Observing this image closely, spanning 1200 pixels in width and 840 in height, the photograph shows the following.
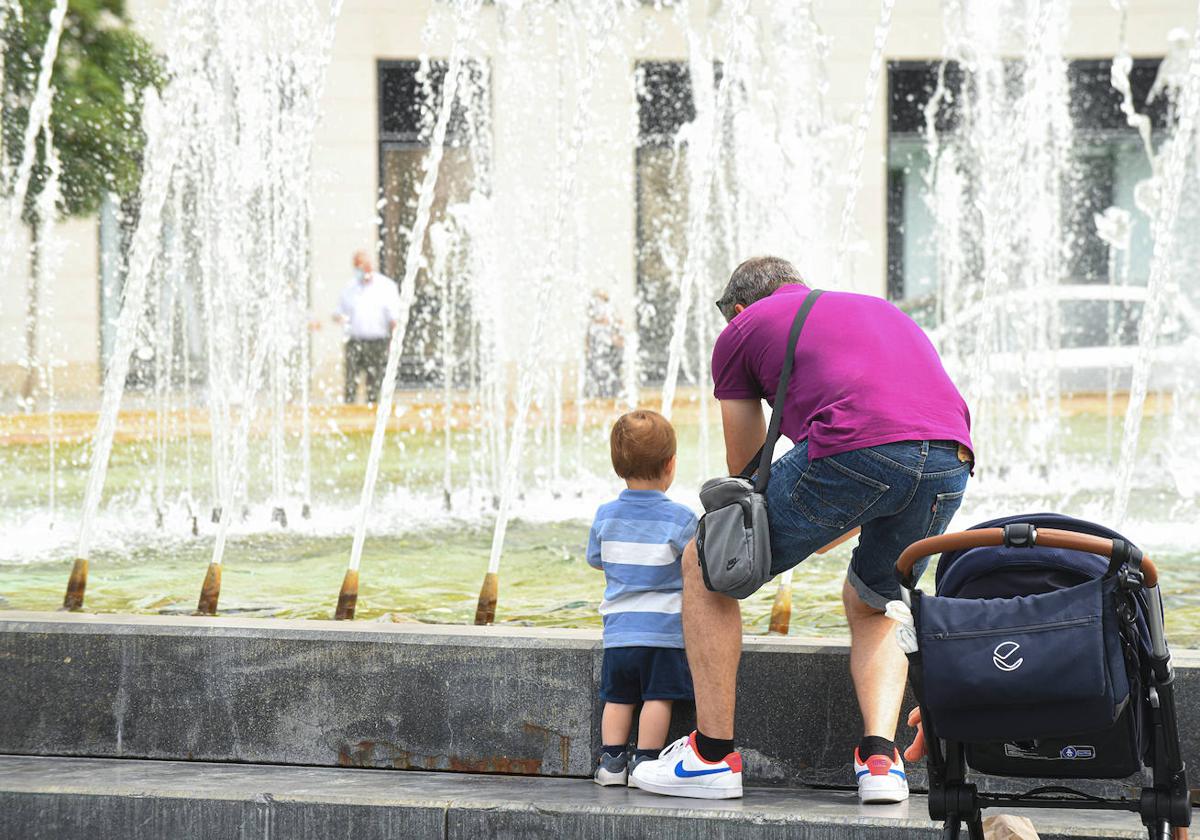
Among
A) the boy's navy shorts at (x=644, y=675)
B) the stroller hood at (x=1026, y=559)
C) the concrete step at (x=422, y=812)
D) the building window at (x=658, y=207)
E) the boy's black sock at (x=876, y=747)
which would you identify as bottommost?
the concrete step at (x=422, y=812)

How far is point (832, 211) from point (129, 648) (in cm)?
1406

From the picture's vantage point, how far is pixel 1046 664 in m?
2.74

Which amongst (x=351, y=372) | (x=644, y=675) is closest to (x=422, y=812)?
(x=644, y=675)

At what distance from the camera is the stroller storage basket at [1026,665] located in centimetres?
273

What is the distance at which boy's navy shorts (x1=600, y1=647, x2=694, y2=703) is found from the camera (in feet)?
12.1

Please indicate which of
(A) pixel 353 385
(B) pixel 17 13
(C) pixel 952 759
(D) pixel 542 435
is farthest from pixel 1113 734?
(B) pixel 17 13

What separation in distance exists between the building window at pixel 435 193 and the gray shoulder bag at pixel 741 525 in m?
14.9

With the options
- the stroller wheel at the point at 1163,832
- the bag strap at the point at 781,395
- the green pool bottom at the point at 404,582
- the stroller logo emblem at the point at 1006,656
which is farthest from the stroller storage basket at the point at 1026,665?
the green pool bottom at the point at 404,582

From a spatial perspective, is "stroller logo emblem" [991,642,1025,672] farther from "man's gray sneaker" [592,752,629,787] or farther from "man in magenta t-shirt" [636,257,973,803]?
"man's gray sneaker" [592,752,629,787]

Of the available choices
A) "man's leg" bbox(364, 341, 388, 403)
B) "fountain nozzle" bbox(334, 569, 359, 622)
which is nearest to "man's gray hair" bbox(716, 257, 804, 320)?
"fountain nozzle" bbox(334, 569, 359, 622)

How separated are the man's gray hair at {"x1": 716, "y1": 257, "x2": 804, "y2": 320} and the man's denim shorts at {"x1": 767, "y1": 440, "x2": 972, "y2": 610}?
16.0 inches

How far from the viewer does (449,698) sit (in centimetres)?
389

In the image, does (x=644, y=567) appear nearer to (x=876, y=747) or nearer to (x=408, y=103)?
(x=876, y=747)

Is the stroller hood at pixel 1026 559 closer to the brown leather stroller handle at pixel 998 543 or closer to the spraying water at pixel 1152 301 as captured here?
the brown leather stroller handle at pixel 998 543
